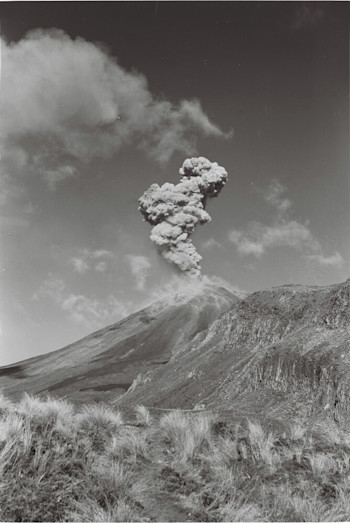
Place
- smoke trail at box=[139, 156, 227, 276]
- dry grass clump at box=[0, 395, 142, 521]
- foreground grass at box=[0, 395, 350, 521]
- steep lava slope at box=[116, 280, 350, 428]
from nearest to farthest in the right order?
dry grass clump at box=[0, 395, 142, 521] < foreground grass at box=[0, 395, 350, 521] < steep lava slope at box=[116, 280, 350, 428] < smoke trail at box=[139, 156, 227, 276]

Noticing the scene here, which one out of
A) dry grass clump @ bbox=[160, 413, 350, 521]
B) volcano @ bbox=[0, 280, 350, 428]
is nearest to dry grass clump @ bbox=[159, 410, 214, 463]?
dry grass clump @ bbox=[160, 413, 350, 521]

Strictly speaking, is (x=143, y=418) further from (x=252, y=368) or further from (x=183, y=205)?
(x=183, y=205)

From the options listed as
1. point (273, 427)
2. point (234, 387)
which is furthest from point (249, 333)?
point (273, 427)

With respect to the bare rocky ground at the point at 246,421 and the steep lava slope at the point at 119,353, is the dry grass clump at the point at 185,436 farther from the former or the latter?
the steep lava slope at the point at 119,353

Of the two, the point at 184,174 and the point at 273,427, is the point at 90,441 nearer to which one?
the point at 273,427

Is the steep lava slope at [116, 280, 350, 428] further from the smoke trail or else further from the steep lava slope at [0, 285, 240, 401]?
the smoke trail

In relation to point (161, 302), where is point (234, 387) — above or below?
below
